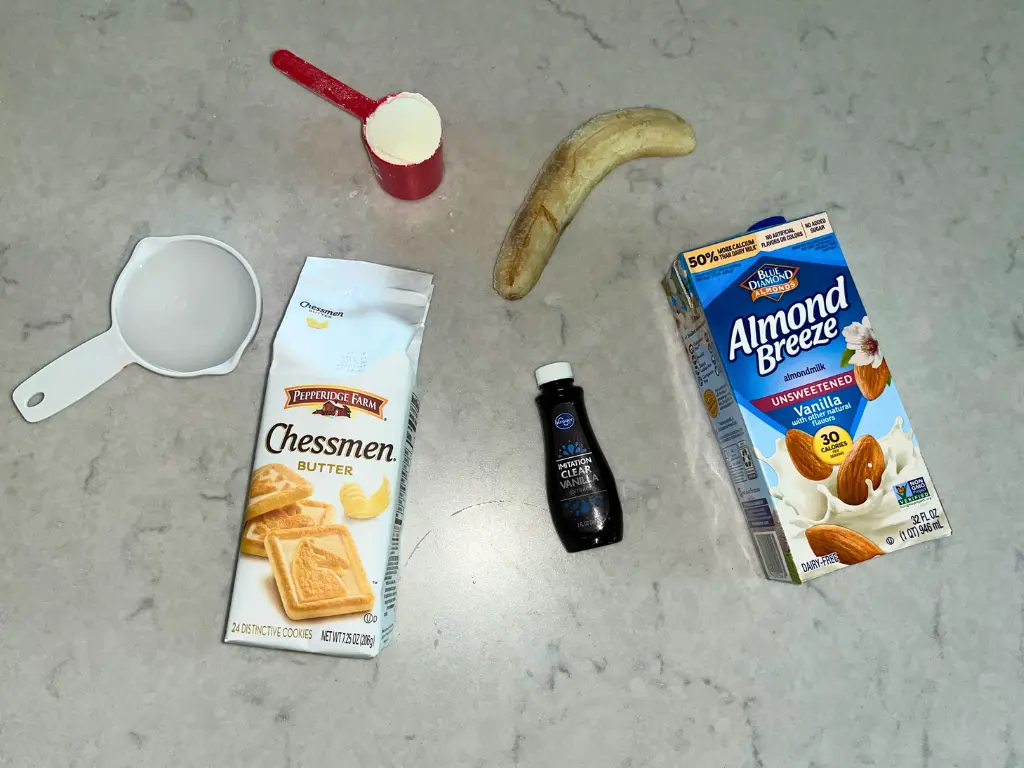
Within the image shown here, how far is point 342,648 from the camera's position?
0.70m

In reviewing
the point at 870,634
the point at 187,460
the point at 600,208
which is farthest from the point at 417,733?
the point at 600,208

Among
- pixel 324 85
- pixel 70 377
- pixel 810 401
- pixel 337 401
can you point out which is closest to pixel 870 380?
pixel 810 401

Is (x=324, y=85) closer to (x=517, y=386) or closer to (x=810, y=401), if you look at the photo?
(x=517, y=386)

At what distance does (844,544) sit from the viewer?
0.72 m

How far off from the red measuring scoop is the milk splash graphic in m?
0.48

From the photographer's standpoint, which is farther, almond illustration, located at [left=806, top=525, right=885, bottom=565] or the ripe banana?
the ripe banana

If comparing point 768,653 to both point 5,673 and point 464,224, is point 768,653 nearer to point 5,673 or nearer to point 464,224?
point 464,224

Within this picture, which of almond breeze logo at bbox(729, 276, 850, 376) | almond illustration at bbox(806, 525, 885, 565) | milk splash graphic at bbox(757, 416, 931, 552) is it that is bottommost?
almond illustration at bbox(806, 525, 885, 565)

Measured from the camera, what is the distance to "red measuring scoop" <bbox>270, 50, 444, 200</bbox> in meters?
0.79

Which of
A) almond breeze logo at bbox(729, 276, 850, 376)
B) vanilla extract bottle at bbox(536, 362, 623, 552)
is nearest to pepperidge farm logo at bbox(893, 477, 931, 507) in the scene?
almond breeze logo at bbox(729, 276, 850, 376)

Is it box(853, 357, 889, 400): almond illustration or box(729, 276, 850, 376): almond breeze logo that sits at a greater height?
box(729, 276, 850, 376): almond breeze logo

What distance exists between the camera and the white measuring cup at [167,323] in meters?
0.81

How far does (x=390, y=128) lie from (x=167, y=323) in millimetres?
336

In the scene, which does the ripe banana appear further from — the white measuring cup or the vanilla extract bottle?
the white measuring cup
